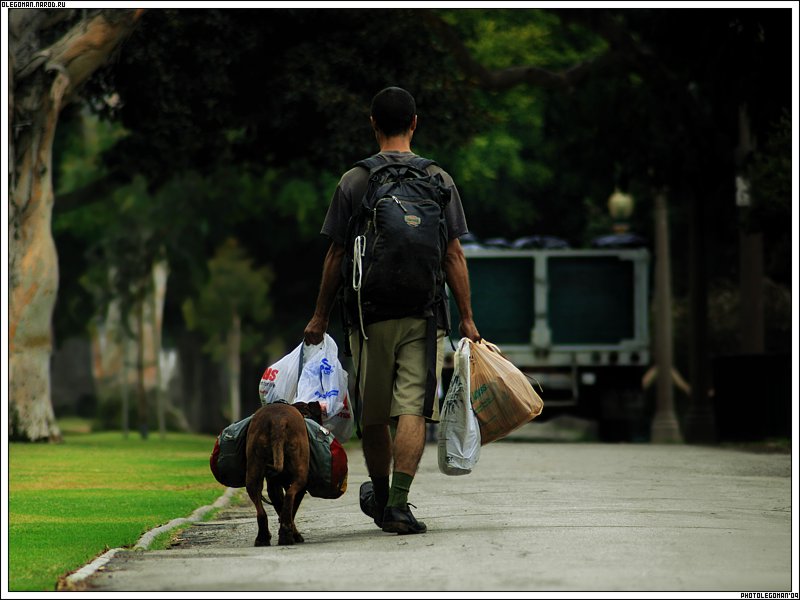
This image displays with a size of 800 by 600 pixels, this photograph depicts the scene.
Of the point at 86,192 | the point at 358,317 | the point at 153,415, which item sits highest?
the point at 86,192

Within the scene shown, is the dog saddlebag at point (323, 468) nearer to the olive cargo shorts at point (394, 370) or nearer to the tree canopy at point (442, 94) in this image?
the olive cargo shorts at point (394, 370)

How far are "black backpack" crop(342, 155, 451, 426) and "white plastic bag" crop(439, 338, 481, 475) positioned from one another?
256mm

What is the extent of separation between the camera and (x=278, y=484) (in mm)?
8203

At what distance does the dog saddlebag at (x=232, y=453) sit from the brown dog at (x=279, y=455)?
117 mm

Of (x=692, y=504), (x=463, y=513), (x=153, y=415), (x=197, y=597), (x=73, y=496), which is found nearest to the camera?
(x=197, y=597)

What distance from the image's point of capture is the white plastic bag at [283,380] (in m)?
8.78

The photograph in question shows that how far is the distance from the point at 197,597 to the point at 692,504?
→ 5.00m

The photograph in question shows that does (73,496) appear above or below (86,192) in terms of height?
below

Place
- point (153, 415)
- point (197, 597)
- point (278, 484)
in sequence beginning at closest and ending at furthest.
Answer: point (197, 597) → point (278, 484) → point (153, 415)

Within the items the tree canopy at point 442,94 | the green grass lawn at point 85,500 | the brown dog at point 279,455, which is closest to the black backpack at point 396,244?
the brown dog at point 279,455

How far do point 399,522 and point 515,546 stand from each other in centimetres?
82

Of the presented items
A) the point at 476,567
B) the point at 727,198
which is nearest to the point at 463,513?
the point at 476,567

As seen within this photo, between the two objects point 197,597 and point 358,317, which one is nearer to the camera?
point 197,597

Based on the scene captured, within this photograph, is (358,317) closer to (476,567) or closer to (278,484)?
(278,484)
